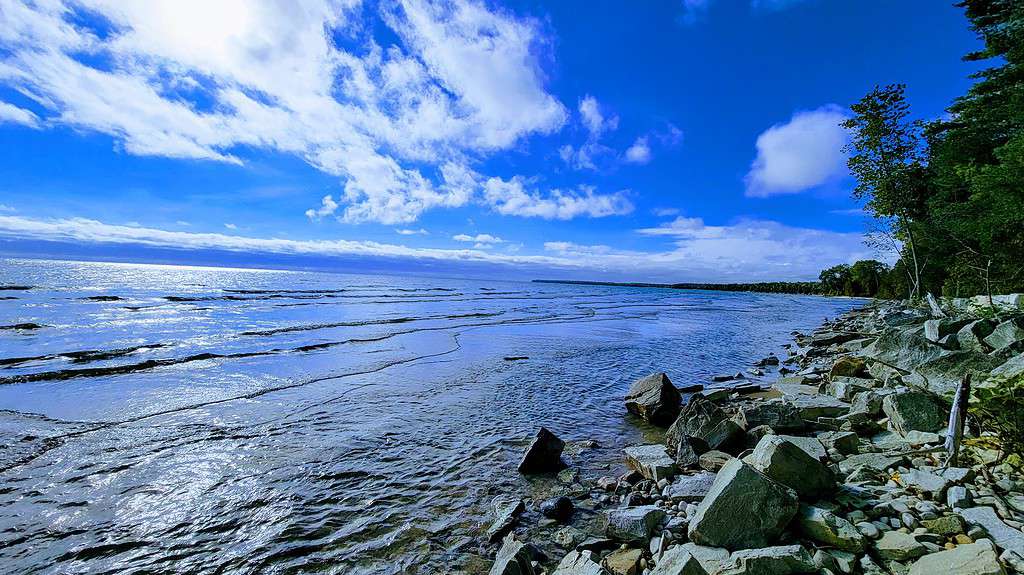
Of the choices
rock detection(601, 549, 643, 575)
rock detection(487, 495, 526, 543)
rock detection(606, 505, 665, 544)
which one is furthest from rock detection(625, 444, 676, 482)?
rock detection(487, 495, 526, 543)

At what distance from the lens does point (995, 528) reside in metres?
3.52

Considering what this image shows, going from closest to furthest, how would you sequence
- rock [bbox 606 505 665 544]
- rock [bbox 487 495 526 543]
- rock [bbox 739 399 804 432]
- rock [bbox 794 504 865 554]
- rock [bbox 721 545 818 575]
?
1. rock [bbox 721 545 818 575]
2. rock [bbox 794 504 865 554]
3. rock [bbox 606 505 665 544]
4. rock [bbox 487 495 526 543]
5. rock [bbox 739 399 804 432]

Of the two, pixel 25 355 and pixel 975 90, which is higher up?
pixel 975 90

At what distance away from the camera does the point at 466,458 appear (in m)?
7.65

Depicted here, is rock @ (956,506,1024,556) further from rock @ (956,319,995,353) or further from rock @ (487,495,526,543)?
rock @ (956,319,995,353)

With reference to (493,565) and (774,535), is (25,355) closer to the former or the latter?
(493,565)

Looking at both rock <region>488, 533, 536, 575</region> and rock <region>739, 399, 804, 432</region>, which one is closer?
rock <region>488, 533, 536, 575</region>

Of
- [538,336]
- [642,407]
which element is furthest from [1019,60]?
[642,407]

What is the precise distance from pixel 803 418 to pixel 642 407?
3.31m

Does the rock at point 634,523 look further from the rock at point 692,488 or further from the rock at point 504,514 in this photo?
the rock at point 504,514

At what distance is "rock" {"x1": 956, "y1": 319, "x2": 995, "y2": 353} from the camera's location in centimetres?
899

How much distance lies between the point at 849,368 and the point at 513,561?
1281 centimetres

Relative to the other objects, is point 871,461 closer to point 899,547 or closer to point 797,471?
point 797,471

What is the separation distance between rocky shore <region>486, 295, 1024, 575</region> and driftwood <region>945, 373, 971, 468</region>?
130mm
